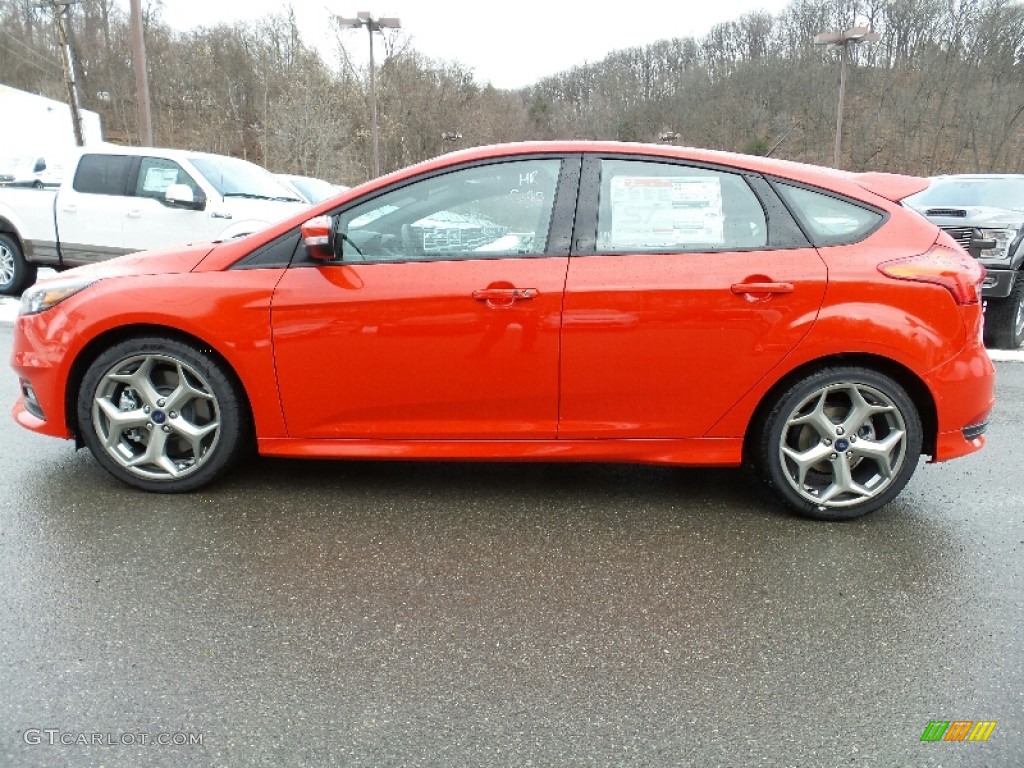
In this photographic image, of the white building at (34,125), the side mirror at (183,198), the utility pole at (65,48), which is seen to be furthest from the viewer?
the white building at (34,125)

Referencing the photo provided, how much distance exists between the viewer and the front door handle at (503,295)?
3191mm

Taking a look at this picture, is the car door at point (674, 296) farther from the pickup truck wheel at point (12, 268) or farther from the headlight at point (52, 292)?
the pickup truck wheel at point (12, 268)

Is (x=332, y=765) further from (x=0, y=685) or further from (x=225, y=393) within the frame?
(x=225, y=393)

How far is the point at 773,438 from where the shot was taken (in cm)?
332

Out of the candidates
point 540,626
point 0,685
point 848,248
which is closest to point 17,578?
point 0,685

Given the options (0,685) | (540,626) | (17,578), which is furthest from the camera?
(17,578)

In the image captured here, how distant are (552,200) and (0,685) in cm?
258

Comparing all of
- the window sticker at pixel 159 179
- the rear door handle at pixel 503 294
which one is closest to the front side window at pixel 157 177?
the window sticker at pixel 159 179

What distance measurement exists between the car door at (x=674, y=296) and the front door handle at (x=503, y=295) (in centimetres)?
16

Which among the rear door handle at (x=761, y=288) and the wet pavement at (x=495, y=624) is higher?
the rear door handle at (x=761, y=288)

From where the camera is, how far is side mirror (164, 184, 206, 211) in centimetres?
880

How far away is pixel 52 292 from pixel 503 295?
2.10 metres

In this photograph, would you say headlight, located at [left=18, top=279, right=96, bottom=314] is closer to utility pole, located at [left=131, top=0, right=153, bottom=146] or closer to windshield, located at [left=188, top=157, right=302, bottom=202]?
windshield, located at [left=188, top=157, right=302, bottom=202]

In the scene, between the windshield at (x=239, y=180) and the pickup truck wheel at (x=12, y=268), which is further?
the pickup truck wheel at (x=12, y=268)
